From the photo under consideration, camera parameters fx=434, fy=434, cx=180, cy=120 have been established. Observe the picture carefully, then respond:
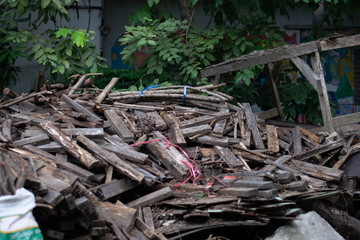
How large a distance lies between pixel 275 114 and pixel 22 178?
711 cm

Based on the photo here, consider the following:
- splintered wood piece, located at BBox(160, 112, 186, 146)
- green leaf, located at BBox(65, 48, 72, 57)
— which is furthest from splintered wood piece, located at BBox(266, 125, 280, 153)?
green leaf, located at BBox(65, 48, 72, 57)

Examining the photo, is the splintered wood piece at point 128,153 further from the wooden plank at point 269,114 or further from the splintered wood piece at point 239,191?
the wooden plank at point 269,114

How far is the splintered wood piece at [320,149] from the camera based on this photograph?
22.7ft

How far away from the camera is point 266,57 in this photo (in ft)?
27.2

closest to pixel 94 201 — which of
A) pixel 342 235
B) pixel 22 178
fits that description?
pixel 22 178

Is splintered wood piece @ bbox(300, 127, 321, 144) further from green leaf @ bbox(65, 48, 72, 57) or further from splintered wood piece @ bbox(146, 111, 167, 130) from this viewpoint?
green leaf @ bbox(65, 48, 72, 57)

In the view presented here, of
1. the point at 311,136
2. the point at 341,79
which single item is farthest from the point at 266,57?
the point at 341,79

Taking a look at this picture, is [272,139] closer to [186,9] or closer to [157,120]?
[157,120]

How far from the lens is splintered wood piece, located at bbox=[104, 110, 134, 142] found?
6445mm

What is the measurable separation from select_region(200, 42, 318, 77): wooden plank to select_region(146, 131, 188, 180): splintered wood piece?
9.39 feet

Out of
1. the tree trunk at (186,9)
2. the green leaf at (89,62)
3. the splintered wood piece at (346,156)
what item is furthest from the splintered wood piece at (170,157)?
the tree trunk at (186,9)

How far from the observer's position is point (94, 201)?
179 inches

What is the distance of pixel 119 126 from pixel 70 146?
1.30 m

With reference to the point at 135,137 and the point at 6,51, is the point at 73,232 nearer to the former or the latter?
the point at 135,137
